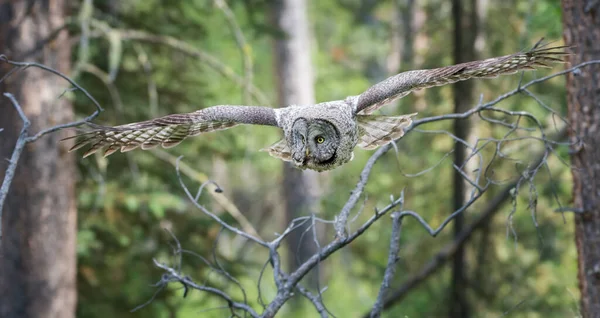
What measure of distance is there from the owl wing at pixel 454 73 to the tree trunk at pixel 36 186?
3262 mm

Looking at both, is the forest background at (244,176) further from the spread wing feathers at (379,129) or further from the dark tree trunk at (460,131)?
the spread wing feathers at (379,129)

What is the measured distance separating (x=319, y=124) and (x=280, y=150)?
1.64 ft

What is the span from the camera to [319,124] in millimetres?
4887

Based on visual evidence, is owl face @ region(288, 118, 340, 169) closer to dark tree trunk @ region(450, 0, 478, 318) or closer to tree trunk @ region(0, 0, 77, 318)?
tree trunk @ region(0, 0, 77, 318)

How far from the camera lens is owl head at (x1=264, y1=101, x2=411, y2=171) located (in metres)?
4.82

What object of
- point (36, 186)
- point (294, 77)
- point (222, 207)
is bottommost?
point (222, 207)

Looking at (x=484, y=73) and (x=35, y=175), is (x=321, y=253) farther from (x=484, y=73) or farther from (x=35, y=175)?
(x=35, y=175)

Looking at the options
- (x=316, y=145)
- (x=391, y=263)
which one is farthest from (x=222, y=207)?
(x=391, y=263)

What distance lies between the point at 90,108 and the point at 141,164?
1.06 m

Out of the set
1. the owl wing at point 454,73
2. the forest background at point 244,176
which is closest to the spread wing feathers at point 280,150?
the owl wing at point 454,73

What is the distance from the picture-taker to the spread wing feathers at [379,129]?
490cm

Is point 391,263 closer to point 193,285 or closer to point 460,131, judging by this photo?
point 193,285

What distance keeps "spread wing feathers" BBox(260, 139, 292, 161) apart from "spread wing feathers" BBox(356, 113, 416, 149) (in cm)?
56

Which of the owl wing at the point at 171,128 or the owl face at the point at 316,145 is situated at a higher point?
the owl wing at the point at 171,128
